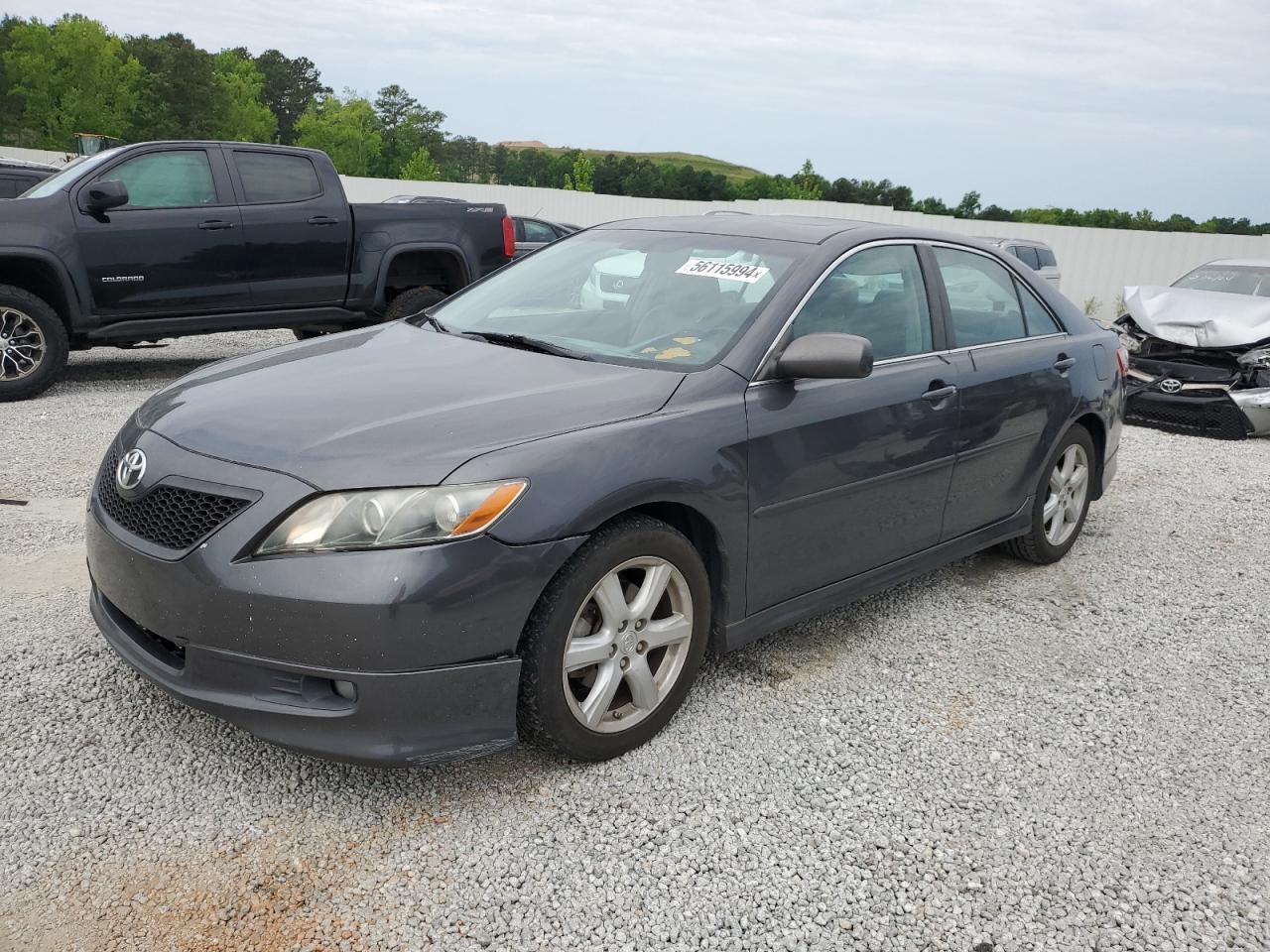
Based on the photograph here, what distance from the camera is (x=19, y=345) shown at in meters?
8.00

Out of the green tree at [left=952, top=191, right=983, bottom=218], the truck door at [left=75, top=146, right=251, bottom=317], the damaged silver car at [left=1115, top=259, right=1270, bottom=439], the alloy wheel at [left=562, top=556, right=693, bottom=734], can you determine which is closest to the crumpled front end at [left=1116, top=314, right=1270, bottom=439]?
the damaged silver car at [left=1115, top=259, right=1270, bottom=439]

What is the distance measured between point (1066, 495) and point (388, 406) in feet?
11.7

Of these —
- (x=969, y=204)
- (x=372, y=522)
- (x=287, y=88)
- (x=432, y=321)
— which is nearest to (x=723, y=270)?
(x=432, y=321)

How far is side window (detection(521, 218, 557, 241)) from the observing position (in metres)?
18.5

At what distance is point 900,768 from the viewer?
3.31 meters

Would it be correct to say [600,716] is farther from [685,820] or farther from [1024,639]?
[1024,639]

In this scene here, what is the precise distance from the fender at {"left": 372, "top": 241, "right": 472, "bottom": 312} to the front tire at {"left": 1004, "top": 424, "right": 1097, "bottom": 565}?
6.23 metres

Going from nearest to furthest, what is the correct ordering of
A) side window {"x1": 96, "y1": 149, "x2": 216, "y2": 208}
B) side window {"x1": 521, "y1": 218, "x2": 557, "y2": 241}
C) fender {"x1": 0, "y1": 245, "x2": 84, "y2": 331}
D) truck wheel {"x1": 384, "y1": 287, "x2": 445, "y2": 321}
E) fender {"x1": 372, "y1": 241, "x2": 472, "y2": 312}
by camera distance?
fender {"x1": 0, "y1": 245, "x2": 84, "y2": 331}
side window {"x1": 96, "y1": 149, "x2": 216, "y2": 208}
fender {"x1": 372, "y1": 241, "x2": 472, "y2": 312}
truck wheel {"x1": 384, "y1": 287, "x2": 445, "y2": 321}
side window {"x1": 521, "y1": 218, "x2": 557, "y2": 241}

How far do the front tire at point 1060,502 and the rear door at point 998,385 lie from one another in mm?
174

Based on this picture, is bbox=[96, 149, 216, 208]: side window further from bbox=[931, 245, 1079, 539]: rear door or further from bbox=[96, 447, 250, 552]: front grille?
bbox=[931, 245, 1079, 539]: rear door

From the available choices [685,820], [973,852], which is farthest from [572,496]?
[973,852]

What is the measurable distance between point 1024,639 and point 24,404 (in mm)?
7173

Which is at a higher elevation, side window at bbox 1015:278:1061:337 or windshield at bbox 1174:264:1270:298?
side window at bbox 1015:278:1061:337

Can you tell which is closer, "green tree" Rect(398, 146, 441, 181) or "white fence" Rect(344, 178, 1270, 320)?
"white fence" Rect(344, 178, 1270, 320)
